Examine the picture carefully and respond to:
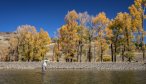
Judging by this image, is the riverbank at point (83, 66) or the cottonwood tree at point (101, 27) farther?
→ the cottonwood tree at point (101, 27)

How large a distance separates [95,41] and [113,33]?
471 cm

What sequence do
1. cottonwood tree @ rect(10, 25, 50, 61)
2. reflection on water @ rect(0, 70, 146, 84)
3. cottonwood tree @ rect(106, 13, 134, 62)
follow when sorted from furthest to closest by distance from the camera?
1. cottonwood tree @ rect(10, 25, 50, 61)
2. cottonwood tree @ rect(106, 13, 134, 62)
3. reflection on water @ rect(0, 70, 146, 84)

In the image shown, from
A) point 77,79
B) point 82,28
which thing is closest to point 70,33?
point 82,28

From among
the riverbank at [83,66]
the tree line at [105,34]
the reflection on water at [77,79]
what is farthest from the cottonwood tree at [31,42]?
the reflection on water at [77,79]

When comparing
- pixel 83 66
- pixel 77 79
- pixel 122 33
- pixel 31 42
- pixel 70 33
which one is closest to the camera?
pixel 77 79

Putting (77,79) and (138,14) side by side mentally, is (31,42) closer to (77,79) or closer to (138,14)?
(138,14)

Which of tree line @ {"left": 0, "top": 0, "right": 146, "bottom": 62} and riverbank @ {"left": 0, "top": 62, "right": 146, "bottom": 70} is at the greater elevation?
tree line @ {"left": 0, "top": 0, "right": 146, "bottom": 62}

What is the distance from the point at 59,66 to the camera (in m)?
67.5

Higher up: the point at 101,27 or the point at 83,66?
the point at 101,27

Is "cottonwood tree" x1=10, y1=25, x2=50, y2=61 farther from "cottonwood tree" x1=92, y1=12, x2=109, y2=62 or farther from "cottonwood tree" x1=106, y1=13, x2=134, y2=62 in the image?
"cottonwood tree" x1=106, y1=13, x2=134, y2=62

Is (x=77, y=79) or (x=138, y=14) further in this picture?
(x=138, y=14)

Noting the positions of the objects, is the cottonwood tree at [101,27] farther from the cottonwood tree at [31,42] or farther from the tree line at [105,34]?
the cottonwood tree at [31,42]

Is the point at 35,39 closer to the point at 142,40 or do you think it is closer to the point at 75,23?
the point at 75,23

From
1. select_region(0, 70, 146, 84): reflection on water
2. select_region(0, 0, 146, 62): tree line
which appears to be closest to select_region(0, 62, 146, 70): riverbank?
select_region(0, 0, 146, 62): tree line
